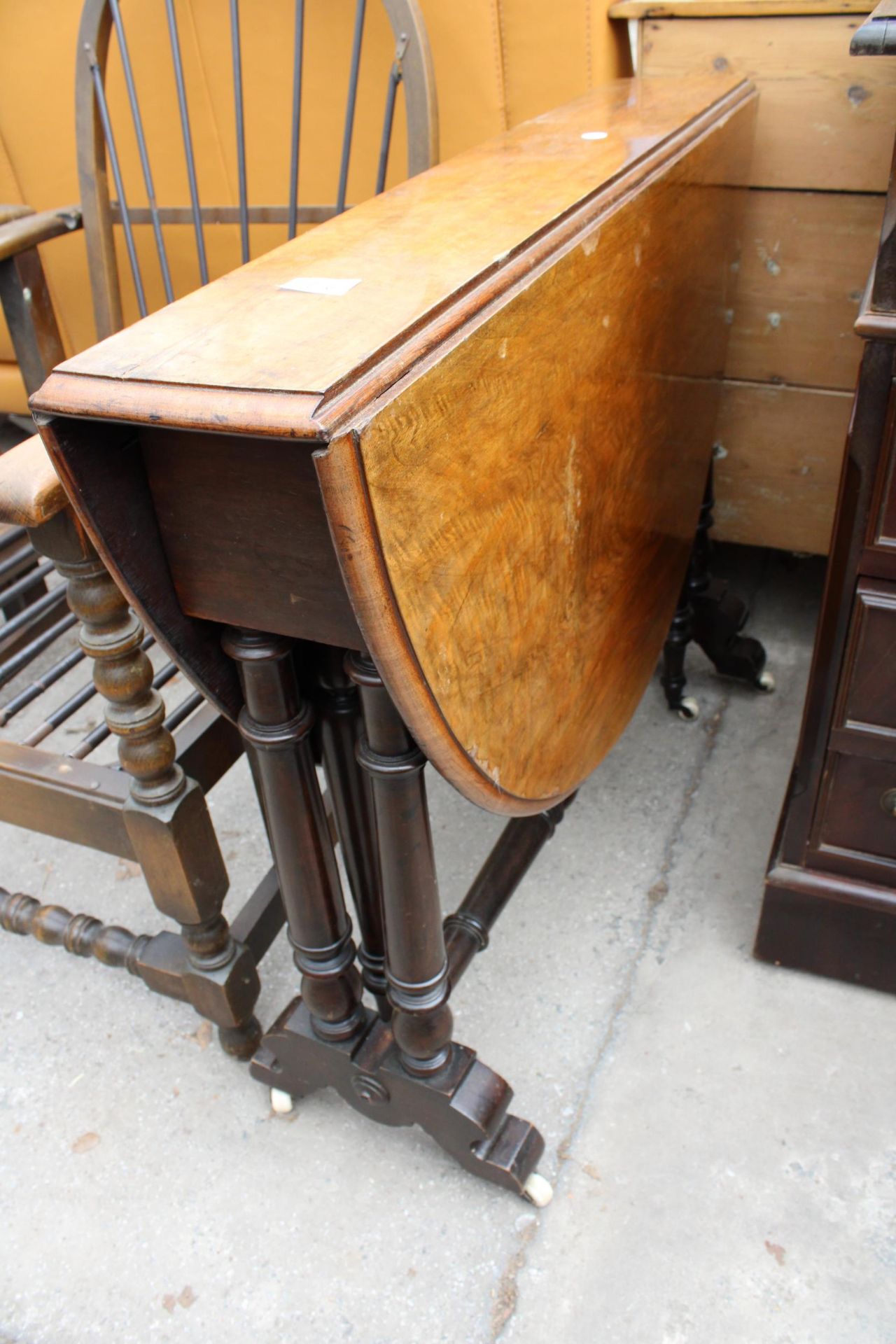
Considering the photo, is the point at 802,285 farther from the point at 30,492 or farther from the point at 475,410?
the point at 30,492

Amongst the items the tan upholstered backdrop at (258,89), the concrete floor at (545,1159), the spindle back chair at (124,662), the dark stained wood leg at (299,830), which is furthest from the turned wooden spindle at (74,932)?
the tan upholstered backdrop at (258,89)

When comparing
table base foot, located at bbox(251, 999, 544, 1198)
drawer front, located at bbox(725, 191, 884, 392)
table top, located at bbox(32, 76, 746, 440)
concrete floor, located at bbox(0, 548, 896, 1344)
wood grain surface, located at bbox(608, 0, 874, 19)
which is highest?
wood grain surface, located at bbox(608, 0, 874, 19)

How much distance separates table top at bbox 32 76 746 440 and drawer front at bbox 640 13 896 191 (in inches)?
23.2

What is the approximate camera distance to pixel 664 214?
41.8 inches

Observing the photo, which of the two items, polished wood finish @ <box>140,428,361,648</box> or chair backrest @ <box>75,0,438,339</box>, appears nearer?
polished wood finish @ <box>140,428,361,648</box>

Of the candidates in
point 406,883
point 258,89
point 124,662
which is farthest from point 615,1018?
point 258,89

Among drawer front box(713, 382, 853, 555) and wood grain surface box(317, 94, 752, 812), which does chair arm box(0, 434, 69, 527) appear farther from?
drawer front box(713, 382, 853, 555)

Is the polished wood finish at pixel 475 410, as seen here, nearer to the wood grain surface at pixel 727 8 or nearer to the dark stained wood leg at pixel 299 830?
the dark stained wood leg at pixel 299 830

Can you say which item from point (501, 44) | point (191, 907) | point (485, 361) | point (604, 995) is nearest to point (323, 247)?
point (485, 361)

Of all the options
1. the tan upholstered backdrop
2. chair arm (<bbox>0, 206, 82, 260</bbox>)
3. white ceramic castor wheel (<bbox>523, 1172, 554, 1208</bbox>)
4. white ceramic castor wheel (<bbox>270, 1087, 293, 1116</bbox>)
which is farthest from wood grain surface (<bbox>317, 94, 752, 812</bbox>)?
chair arm (<bbox>0, 206, 82, 260</bbox>)

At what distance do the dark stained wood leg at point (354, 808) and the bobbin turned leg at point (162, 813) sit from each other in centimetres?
18

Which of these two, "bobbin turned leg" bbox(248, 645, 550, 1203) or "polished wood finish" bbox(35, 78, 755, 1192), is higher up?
"polished wood finish" bbox(35, 78, 755, 1192)

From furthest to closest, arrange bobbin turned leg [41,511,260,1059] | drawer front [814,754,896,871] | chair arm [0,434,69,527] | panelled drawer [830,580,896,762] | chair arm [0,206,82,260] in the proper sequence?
chair arm [0,206,82,260] < drawer front [814,754,896,871] < panelled drawer [830,580,896,762] < bobbin turned leg [41,511,260,1059] < chair arm [0,434,69,527]

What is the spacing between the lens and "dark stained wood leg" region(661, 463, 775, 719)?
1806 mm
